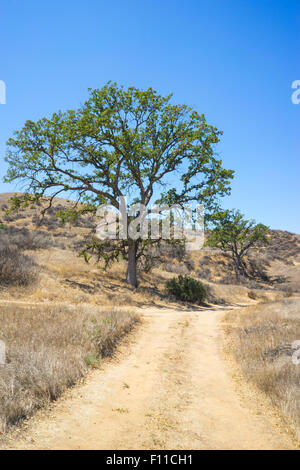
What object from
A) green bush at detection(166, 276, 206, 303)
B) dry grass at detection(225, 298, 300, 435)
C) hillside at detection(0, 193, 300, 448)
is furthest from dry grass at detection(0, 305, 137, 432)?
green bush at detection(166, 276, 206, 303)

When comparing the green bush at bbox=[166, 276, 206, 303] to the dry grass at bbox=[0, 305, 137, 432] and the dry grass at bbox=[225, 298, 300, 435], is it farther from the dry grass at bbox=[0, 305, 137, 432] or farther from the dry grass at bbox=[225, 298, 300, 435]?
the dry grass at bbox=[0, 305, 137, 432]

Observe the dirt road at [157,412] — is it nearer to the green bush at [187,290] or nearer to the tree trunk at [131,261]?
the tree trunk at [131,261]

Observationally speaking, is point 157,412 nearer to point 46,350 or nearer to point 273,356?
point 46,350

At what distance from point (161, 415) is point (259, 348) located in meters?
4.05

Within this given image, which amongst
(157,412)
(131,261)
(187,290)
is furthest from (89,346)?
(187,290)

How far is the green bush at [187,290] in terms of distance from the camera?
2117 centimetres

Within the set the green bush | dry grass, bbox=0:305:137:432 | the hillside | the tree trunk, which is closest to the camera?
the hillside

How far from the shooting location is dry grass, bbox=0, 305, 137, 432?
173 inches

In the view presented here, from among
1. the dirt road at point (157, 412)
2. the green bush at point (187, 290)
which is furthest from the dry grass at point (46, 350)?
the green bush at point (187, 290)

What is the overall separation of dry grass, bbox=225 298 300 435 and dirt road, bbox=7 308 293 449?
0.32m

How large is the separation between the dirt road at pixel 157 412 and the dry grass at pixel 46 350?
0.86 feet

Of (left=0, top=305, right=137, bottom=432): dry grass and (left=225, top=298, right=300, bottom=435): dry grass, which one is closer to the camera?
→ (left=0, top=305, right=137, bottom=432): dry grass
